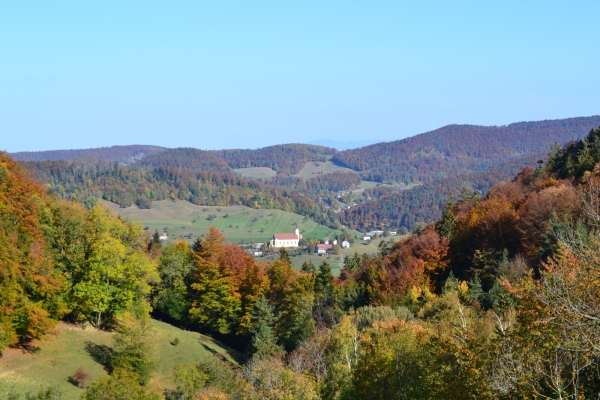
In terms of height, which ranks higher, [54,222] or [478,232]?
[54,222]

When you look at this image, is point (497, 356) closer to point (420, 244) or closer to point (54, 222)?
point (54, 222)

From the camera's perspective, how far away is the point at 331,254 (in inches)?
5620

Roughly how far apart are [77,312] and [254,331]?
12374 millimetres

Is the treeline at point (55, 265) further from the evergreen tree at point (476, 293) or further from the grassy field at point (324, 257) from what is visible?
the grassy field at point (324, 257)

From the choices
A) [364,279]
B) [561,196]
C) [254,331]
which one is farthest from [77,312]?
[561,196]

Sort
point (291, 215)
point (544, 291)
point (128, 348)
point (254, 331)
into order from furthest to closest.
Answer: point (291, 215), point (254, 331), point (128, 348), point (544, 291)

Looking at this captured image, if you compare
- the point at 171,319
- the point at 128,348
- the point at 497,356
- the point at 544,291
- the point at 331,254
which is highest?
the point at 544,291

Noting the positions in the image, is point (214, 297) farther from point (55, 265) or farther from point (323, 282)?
point (55, 265)

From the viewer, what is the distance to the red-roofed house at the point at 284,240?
513ft

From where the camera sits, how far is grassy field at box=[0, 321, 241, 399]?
2962 centimetres

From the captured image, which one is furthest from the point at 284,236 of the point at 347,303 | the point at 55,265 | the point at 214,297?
the point at 55,265

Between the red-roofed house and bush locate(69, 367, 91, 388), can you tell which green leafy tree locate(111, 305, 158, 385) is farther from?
the red-roofed house

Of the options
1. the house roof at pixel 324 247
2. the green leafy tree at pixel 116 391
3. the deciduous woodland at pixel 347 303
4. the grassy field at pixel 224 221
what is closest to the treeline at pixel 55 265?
the deciduous woodland at pixel 347 303

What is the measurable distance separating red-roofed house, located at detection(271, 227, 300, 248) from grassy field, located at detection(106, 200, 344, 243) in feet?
20.8
